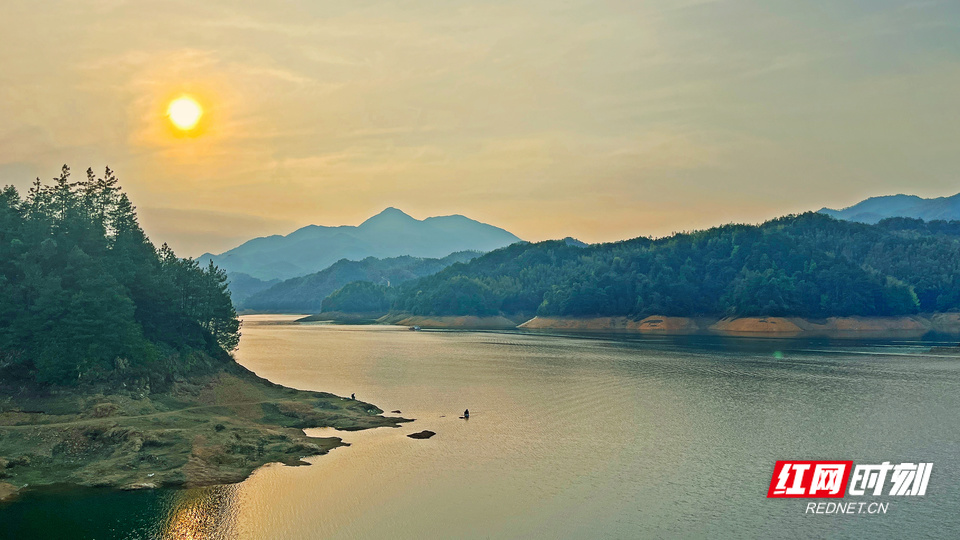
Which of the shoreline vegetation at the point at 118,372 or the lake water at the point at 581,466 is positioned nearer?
the lake water at the point at 581,466

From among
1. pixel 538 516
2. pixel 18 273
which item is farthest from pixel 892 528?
pixel 18 273

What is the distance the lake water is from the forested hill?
16.7 meters

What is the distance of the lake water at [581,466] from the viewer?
32.8m

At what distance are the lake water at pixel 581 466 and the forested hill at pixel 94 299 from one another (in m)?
16.7

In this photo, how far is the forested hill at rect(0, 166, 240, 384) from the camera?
55.3m

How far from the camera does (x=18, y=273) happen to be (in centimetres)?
6153

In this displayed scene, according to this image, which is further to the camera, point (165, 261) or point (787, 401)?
point (165, 261)

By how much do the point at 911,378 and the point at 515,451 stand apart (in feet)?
215

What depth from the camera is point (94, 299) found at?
57.8m

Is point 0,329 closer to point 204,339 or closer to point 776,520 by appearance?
point 204,339

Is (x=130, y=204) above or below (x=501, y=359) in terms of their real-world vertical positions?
above
